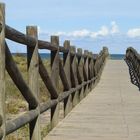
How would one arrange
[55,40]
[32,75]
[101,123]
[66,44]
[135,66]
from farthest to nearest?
1. [135,66]
2. [66,44]
3. [55,40]
4. [101,123]
5. [32,75]

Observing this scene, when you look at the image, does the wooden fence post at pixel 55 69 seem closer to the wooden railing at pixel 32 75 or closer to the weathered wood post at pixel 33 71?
the wooden railing at pixel 32 75

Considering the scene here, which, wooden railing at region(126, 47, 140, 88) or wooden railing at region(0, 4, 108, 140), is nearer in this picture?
wooden railing at region(0, 4, 108, 140)

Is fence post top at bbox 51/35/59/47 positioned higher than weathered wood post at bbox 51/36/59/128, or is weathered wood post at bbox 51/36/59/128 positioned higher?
fence post top at bbox 51/35/59/47

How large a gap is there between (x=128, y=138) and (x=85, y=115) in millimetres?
2959

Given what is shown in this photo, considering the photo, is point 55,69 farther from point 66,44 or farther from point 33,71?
point 33,71

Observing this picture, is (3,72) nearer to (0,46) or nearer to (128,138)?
(0,46)

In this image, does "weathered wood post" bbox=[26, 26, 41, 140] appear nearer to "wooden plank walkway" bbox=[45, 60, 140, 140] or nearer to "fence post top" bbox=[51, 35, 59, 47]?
"wooden plank walkway" bbox=[45, 60, 140, 140]

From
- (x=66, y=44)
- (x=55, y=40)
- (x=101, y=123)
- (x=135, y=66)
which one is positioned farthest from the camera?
(x=135, y=66)

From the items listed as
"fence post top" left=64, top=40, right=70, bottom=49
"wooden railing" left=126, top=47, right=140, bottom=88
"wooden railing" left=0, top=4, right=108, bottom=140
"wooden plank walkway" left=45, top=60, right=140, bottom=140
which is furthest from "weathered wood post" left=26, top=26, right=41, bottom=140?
"wooden railing" left=126, top=47, right=140, bottom=88

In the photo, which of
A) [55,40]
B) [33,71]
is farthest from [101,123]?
[33,71]

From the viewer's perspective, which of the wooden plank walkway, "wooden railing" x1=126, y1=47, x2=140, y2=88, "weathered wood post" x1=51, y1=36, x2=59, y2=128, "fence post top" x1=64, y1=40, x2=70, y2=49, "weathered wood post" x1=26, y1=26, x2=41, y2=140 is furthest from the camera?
"wooden railing" x1=126, y1=47, x2=140, y2=88

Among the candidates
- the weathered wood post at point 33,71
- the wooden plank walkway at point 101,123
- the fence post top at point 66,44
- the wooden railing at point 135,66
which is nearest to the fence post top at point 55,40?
the wooden plank walkway at point 101,123

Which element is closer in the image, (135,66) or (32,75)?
(32,75)

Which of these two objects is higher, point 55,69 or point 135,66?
point 135,66
